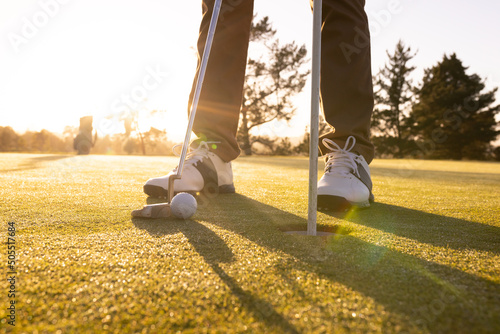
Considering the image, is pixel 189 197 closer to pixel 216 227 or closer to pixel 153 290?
pixel 216 227

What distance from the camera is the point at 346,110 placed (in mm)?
1627

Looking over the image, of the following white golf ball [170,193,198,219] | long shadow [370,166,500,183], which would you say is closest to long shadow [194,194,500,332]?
white golf ball [170,193,198,219]

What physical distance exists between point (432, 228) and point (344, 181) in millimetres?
426

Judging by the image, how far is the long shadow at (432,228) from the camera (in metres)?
0.87

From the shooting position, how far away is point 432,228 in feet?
3.47

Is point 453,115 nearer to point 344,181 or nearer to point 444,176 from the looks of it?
point 444,176

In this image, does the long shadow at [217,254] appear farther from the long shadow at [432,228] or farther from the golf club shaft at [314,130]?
the long shadow at [432,228]

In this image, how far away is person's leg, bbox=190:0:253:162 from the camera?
5.91 ft

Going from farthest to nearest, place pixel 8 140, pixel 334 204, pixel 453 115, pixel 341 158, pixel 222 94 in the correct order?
pixel 453 115
pixel 8 140
pixel 222 94
pixel 341 158
pixel 334 204

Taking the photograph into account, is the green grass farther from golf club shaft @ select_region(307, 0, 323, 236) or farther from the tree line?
the tree line

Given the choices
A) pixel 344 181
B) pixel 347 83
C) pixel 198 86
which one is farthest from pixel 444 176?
pixel 198 86

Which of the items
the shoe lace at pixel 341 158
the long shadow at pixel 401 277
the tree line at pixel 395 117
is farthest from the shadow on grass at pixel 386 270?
the tree line at pixel 395 117

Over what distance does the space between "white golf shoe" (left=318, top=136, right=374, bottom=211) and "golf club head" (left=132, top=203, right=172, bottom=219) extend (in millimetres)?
578

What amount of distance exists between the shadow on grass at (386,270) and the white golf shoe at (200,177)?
0.48 metres
